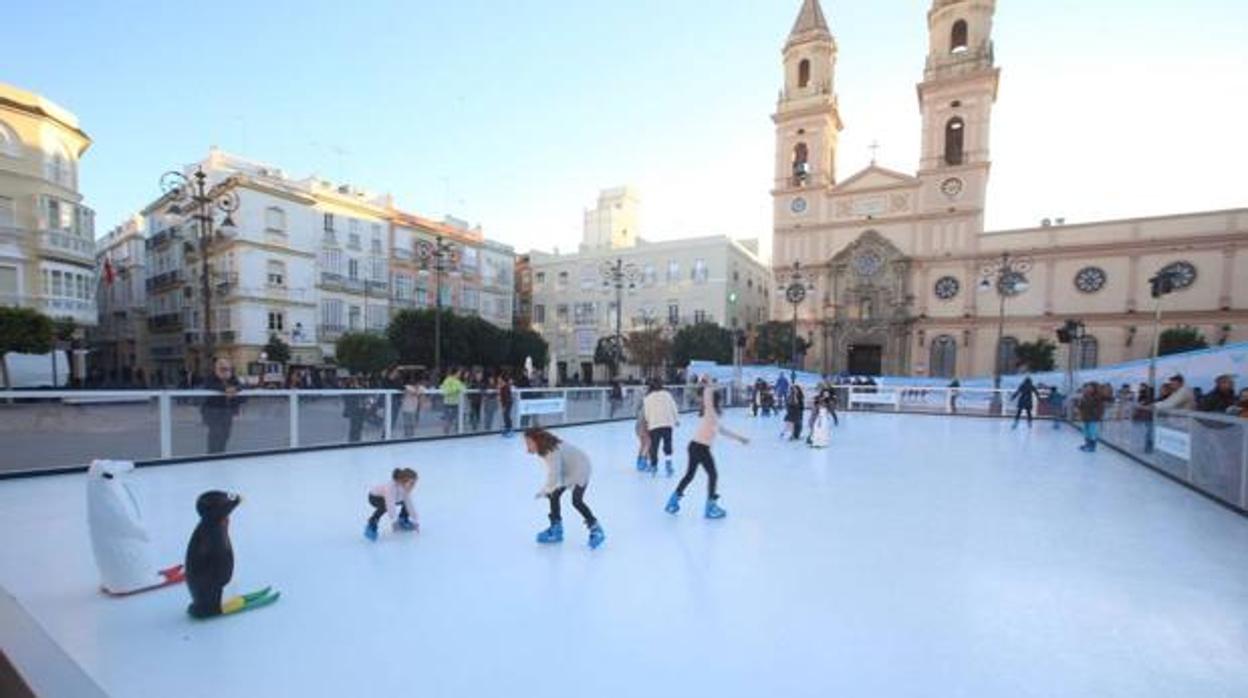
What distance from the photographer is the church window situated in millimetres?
36656

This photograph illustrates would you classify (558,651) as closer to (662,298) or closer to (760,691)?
(760,691)

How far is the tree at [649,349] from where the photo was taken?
3875 centimetres

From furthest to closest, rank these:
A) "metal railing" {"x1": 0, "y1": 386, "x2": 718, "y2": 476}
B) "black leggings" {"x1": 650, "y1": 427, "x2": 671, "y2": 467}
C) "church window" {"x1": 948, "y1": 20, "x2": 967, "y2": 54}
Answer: "church window" {"x1": 948, "y1": 20, "x2": 967, "y2": 54} < "black leggings" {"x1": 650, "y1": 427, "x2": 671, "y2": 467} < "metal railing" {"x1": 0, "y1": 386, "x2": 718, "y2": 476}

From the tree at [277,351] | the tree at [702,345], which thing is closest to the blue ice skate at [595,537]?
the tree at [277,351]

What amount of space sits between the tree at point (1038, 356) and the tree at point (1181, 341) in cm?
491

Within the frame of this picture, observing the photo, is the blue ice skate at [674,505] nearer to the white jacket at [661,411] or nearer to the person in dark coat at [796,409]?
the white jacket at [661,411]

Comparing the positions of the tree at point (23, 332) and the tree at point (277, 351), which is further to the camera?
the tree at point (277, 351)

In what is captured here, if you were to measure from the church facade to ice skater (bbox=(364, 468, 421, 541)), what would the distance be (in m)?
35.1

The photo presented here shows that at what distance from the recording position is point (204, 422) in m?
7.91

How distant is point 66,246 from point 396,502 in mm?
30019

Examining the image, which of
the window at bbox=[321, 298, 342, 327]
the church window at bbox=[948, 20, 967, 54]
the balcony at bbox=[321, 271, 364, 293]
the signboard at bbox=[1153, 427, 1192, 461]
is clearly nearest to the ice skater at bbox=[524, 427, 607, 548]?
the signboard at bbox=[1153, 427, 1192, 461]

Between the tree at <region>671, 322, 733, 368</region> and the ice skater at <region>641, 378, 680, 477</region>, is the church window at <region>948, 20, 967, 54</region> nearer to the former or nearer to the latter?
the tree at <region>671, 322, 733, 368</region>

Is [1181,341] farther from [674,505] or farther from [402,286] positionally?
[402,286]

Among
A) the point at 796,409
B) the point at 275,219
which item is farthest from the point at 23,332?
the point at 796,409
